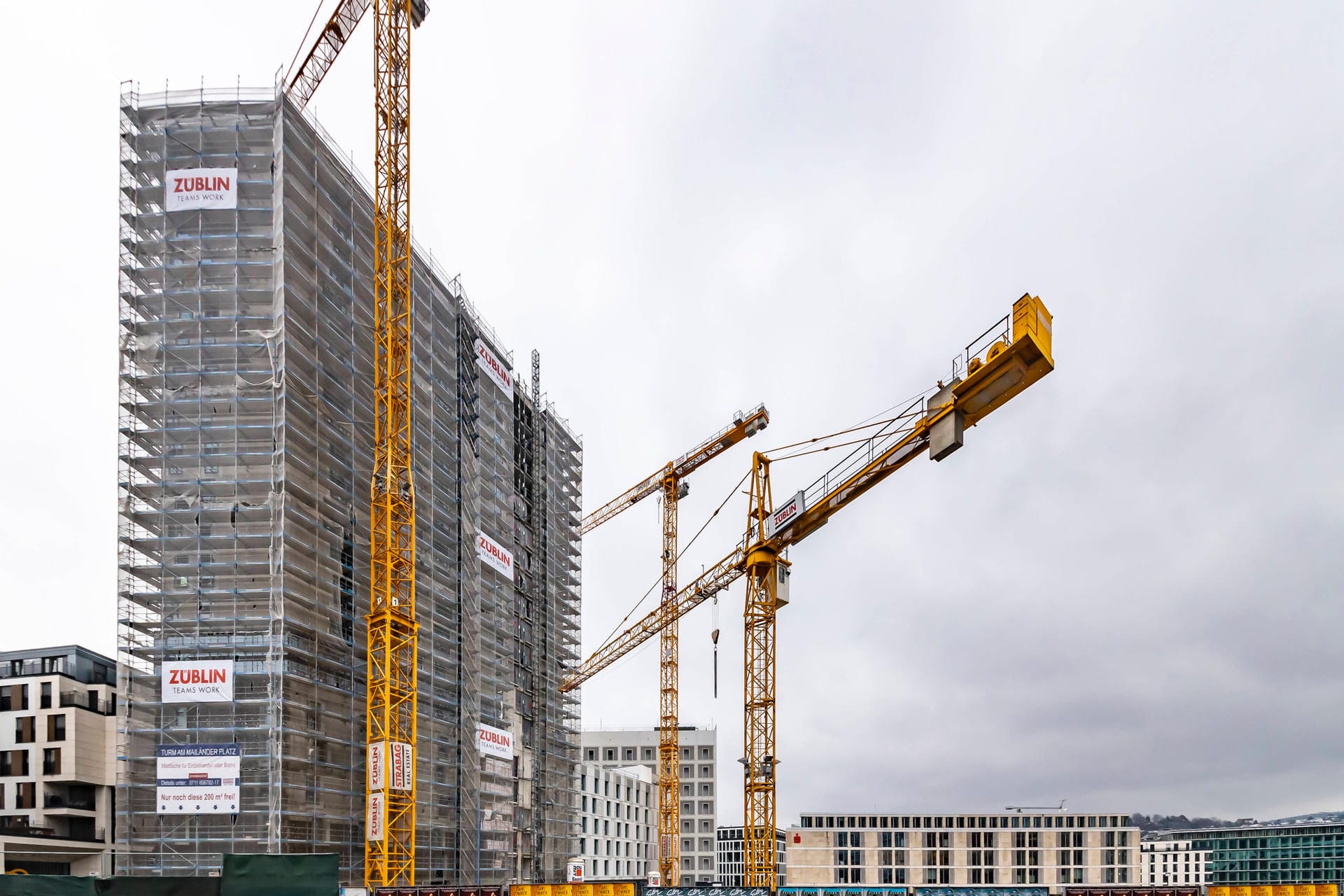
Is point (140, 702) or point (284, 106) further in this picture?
point (284, 106)

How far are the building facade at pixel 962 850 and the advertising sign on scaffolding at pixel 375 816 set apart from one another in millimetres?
114007

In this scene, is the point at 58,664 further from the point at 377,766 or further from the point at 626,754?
the point at 626,754

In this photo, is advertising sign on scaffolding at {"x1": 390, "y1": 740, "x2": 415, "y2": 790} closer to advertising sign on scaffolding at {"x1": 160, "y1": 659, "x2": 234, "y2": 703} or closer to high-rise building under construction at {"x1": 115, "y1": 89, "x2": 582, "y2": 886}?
high-rise building under construction at {"x1": 115, "y1": 89, "x2": 582, "y2": 886}

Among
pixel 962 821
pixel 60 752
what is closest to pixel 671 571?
pixel 60 752

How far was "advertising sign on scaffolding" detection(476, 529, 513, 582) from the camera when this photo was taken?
64.2 metres

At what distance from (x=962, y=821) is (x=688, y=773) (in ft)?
119

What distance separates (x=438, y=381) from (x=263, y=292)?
14.9 meters

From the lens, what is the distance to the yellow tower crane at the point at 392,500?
1860 inches

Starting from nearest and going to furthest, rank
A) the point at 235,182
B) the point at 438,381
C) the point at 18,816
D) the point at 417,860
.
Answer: the point at 235,182, the point at 417,860, the point at 438,381, the point at 18,816

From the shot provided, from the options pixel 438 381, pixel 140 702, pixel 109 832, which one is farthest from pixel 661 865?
pixel 140 702

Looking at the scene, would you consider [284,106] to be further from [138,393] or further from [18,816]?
[18,816]

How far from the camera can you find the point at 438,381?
61.5 meters

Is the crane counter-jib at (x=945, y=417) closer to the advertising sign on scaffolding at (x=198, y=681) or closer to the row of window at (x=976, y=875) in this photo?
the advertising sign on scaffolding at (x=198, y=681)

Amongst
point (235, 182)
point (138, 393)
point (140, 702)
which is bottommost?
point (140, 702)
